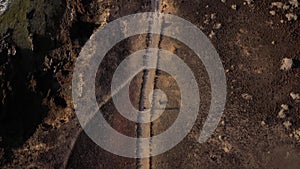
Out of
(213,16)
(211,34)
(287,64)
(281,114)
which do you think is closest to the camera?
(281,114)

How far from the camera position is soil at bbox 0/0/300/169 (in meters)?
22.5

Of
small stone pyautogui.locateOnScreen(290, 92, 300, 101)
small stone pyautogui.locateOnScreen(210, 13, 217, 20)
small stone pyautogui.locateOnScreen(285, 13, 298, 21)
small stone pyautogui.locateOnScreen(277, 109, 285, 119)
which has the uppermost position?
small stone pyautogui.locateOnScreen(210, 13, 217, 20)

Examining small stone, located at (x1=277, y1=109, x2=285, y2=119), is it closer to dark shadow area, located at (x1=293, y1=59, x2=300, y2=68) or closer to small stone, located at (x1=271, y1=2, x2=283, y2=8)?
dark shadow area, located at (x1=293, y1=59, x2=300, y2=68)

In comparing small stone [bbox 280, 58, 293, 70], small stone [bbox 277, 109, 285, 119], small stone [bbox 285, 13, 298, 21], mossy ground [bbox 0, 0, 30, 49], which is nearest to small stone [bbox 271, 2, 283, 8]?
small stone [bbox 285, 13, 298, 21]

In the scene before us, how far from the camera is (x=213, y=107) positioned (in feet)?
78.7

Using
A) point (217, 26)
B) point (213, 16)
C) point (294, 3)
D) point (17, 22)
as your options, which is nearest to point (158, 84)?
point (217, 26)

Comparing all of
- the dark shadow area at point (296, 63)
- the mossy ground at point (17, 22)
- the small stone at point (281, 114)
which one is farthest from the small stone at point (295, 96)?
the mossy ground at point (17, 22)

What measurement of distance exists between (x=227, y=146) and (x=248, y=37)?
22.3ft

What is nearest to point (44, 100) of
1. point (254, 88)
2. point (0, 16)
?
point (0, 16)

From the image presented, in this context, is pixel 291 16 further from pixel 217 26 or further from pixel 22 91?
pixel 22 91

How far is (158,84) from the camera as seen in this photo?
25344 millimetres

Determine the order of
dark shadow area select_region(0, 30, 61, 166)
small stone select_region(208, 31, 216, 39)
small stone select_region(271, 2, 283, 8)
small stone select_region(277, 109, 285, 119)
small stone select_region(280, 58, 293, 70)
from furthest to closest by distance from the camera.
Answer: small stone select_region(271, 2, 283, 8) → small stone select_region(208, 31, 216, 39) → small stone select_region(280, 58, 293, 70) → dark shadow area select_region(0, 30, 61, 166) → small stone select_region(277, 109, 285, 119)

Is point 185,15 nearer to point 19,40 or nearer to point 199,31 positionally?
point 199,31

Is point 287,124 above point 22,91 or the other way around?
the other way around
